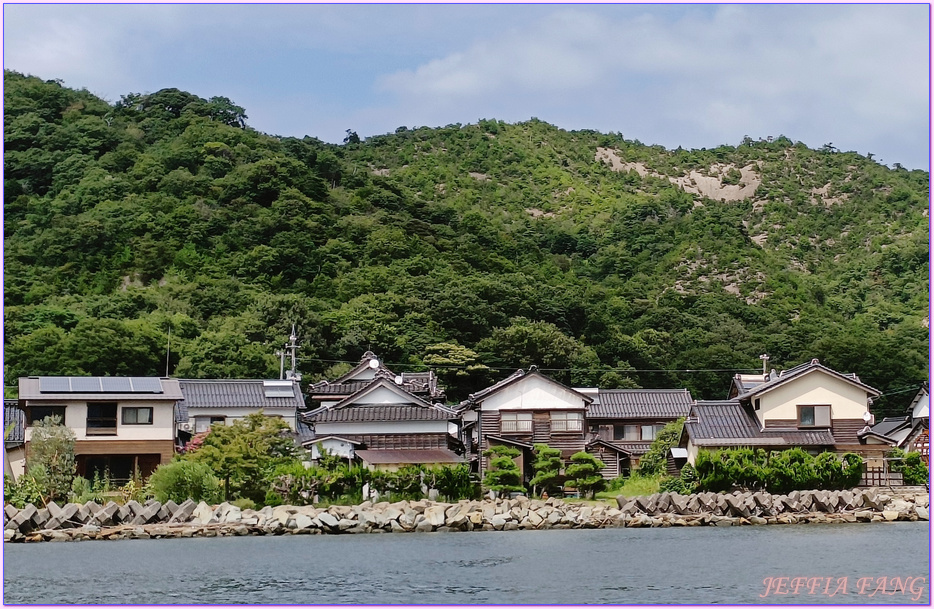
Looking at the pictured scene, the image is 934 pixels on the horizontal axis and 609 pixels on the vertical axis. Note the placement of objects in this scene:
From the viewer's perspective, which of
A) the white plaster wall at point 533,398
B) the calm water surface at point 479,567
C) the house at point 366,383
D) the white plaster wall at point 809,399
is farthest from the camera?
the house at point 366,383

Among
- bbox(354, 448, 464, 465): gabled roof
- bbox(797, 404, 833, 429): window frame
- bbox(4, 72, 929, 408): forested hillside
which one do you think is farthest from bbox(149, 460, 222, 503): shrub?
bbox(4, 72, 929, 408): forested hillside

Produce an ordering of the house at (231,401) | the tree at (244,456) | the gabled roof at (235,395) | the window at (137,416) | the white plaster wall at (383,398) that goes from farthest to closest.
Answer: the gabled roof at (235,395) → the house at (231,401) → the white plaster wall at (383,398) → the window at (137,416) → the tree at (244,456)

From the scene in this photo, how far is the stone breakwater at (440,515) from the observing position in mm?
24797

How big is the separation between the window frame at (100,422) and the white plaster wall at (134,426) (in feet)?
0.20

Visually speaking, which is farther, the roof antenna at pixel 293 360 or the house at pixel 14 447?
the roof antenna at pixel 293 360

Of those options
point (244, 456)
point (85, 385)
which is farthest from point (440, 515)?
point (85, 385)

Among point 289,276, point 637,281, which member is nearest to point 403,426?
point 289,276

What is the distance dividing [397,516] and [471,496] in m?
4.59

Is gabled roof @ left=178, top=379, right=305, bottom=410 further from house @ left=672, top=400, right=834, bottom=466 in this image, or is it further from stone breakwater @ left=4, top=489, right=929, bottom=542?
house @ left=672, top=400, right=834, bottom=466

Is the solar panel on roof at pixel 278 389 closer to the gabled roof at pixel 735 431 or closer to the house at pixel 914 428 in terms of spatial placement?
the gabled roof at pixel 735 431

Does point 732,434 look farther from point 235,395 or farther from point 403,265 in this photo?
point 403,265

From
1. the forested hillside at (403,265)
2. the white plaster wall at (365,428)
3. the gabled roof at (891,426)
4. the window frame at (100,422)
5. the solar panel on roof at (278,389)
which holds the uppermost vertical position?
the forested hillside at (403,265)

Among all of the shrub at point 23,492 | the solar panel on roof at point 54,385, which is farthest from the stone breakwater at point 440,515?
the solar panel on roof at point 54,385

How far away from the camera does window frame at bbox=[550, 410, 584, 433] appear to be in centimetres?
3691
